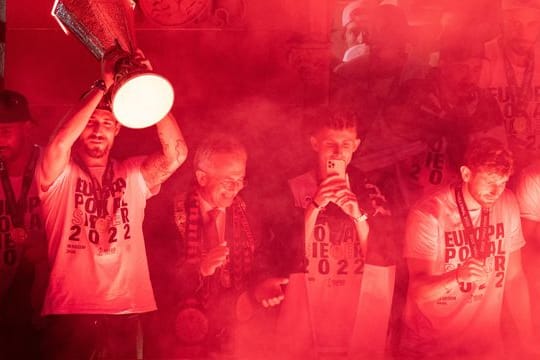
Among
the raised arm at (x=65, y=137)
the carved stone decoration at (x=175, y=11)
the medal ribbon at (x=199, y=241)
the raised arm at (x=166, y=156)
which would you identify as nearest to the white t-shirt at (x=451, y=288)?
the medal ribbon at (x=199, y=241)

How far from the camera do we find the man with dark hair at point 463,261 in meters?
4.44

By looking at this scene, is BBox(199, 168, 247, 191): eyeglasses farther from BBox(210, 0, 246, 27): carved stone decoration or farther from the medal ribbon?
BBox(210, 0, 246, 27): carved stone decoration

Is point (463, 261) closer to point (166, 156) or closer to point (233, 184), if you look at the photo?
point (233, 184)

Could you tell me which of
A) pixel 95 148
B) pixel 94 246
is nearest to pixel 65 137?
pixel 95 148

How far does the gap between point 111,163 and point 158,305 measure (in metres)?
0.89

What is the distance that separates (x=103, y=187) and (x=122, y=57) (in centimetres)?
157

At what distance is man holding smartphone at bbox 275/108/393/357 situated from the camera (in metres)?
4.40

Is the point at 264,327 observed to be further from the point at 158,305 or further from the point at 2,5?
the point at 2,5

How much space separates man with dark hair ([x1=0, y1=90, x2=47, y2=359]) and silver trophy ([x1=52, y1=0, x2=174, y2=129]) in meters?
1.47

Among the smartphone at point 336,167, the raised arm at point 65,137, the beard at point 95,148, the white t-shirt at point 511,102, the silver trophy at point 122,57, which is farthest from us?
the white t-shirt at point 511,102

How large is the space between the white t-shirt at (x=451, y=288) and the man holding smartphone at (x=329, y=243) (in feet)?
0.69

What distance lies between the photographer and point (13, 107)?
13.9ft

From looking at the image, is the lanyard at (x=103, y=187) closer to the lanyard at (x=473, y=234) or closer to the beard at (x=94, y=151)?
the beard at (x=94, y=151)

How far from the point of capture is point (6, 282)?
421cm
